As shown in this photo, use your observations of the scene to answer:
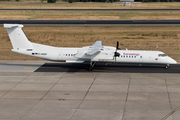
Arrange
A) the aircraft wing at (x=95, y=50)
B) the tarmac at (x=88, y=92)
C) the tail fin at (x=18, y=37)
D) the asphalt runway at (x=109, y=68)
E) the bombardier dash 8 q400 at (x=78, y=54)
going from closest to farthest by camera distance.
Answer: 1. the tarmac at (x=88, y=92)
2. the aircraft wing at (x=95, y=50)
3. the bombardier dash 8 q400 at (x=78, y=54)
4. the tail fin at (x=18, y=37)
5. the asphalt runway at (x=109, y=68)

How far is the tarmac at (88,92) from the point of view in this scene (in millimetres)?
21625

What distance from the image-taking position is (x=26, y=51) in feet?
117

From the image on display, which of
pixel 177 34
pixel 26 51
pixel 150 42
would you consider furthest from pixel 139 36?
pixel 26 51

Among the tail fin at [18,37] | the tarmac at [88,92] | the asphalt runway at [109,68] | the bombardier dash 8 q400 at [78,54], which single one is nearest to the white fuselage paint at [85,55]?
the bombardier dash 8 q400 at [78,54]

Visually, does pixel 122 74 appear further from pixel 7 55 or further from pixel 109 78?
pixel 7 55

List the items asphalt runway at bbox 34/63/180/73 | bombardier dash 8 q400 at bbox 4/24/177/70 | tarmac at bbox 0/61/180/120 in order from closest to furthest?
1. tarmac at bbox 0/61/180/120
2. bombardier dash 8 q400 at bbox 4/24/177/70
3. asphalt runway at bbox 34/63/180/73

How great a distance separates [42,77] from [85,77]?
17.3ft

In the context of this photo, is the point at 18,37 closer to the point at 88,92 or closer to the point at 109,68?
the point at 109,68

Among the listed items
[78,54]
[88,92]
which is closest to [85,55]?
[78,54]

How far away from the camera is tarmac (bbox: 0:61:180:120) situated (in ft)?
70.9

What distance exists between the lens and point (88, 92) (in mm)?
27172

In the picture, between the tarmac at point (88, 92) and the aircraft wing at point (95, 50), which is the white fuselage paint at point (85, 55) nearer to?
the aircraft wing at point (95, 50)

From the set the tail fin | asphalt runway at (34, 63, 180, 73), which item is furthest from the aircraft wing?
the tail fin

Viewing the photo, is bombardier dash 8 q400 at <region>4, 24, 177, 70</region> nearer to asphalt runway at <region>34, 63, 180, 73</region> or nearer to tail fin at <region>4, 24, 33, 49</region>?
tail fin at <region>4, 24, 33, 49</region>
